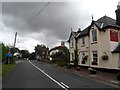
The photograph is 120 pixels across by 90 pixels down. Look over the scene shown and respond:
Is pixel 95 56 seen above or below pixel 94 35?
below

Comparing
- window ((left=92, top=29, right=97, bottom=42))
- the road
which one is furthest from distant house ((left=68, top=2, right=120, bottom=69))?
the road

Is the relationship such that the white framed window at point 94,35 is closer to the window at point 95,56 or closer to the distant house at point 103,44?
the distant house at point 103,44

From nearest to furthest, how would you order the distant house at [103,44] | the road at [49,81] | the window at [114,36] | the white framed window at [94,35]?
the road at [49,81] → the distant house at [103,44] → the window at [114,36] → the white framed window at [94,35]

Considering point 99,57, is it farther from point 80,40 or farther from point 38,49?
point 38,49

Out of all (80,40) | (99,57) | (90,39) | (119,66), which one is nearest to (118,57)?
(119,66)

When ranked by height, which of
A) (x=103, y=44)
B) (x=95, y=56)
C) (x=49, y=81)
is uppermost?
(x=103, y=44)

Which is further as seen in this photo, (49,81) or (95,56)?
(95,56)

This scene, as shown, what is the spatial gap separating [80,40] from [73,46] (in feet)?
13.2

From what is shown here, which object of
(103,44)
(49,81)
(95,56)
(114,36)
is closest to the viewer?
(49,81)

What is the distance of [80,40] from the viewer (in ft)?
121

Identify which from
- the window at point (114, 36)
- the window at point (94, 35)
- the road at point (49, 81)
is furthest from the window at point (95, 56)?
the road at point (49, 81)

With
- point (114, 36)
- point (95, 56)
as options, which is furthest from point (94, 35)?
point (114, 36)

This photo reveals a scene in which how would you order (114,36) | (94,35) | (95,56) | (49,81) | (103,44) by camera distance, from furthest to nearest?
(94,35) < (95,56) < (103,44) < (114,36) < (49,81)

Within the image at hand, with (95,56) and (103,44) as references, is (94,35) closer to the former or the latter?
(103,44)
